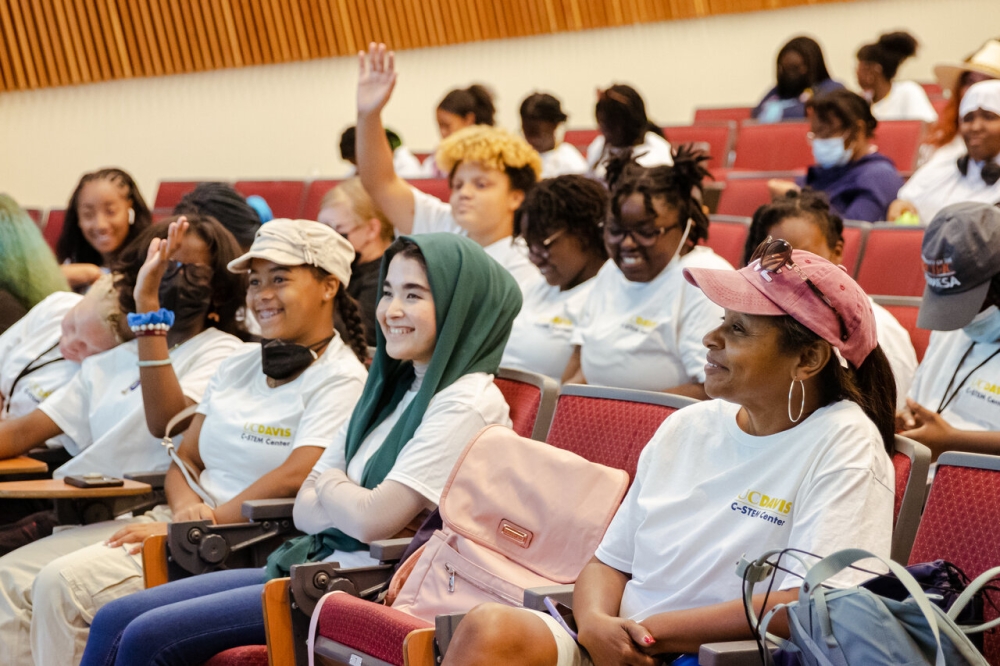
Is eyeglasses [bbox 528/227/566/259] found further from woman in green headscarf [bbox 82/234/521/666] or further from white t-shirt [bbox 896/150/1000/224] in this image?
white t-shirt [bbox 896/150/1000/224]

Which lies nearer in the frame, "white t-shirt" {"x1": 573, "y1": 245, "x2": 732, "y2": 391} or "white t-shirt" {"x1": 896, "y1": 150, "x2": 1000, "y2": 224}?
"white t-shirt" {"x1": 573, "y1": 245, "x2": 732, "y2": 391}

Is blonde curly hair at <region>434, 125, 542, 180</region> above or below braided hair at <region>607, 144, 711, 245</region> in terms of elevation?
above

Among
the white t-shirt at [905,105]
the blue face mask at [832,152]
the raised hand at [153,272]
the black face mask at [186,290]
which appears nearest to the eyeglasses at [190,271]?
the black face mask at [186,290]

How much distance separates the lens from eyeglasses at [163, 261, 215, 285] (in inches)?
135

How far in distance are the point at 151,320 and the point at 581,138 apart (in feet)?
17.2

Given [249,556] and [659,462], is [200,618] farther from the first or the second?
[659,462]

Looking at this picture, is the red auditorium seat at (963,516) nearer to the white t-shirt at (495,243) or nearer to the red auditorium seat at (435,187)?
the white t-shirt at (495,243)

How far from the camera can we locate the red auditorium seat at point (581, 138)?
A: 7980mm

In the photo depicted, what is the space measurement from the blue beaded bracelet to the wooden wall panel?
6.38 meters

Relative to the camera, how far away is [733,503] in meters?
1.91

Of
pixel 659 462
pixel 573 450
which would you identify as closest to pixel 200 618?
pixel 573 450

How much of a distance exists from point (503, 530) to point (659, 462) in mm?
357

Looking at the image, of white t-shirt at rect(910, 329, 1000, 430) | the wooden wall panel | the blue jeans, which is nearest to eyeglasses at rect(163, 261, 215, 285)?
the blue jeans

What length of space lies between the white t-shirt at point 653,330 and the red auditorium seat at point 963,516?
1.11 meters
